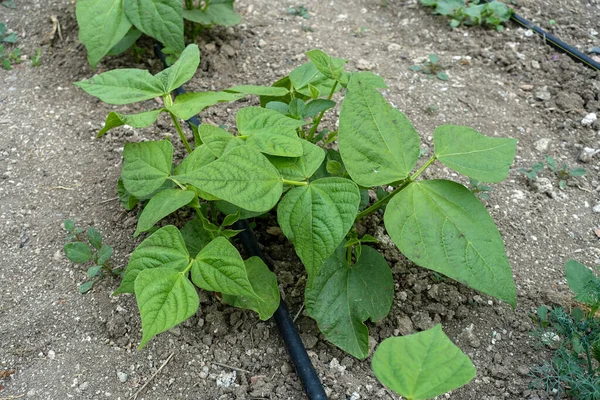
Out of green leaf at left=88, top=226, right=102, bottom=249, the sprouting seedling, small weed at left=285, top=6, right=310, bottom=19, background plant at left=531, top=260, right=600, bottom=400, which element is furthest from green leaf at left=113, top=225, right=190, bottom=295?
small weed at left=285, top=6, right=310, bottom=19

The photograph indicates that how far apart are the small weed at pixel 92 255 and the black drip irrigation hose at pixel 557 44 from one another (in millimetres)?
2537

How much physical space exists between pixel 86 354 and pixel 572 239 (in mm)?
1825

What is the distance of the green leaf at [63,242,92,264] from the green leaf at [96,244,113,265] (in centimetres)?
4

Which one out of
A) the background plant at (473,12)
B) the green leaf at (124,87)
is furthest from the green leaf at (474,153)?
the background plant at (473,12)

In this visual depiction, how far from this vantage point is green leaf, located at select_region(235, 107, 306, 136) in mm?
1696

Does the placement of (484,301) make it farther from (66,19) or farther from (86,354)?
(66,19)

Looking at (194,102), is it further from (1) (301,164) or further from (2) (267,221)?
(2) (267,221)

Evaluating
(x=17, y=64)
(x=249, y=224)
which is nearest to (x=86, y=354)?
(x=249, y=224)

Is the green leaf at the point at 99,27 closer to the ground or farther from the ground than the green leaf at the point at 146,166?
farther from the ground

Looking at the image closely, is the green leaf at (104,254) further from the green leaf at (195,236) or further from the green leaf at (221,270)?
the green leaf at (221,270)

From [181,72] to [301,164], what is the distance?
0.56m

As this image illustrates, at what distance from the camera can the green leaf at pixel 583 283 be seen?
1627 millimetres

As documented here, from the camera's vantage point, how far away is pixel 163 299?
136 centimetres

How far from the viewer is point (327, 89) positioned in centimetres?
199
